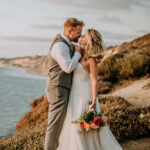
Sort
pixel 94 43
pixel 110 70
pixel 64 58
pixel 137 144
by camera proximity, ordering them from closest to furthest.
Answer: pixel 64 58 < pixel 94 43 < pixel 137 144 < pixel 110 70

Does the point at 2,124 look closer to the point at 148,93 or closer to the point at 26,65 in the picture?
the point at 148,93

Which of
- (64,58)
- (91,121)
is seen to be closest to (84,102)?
(91,121)

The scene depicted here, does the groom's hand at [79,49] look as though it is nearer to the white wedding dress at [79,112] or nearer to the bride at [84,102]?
the bride at [84,102]

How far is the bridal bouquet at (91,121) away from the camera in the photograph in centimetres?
364

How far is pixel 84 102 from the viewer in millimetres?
3838

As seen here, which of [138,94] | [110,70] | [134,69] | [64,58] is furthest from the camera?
[110,70]

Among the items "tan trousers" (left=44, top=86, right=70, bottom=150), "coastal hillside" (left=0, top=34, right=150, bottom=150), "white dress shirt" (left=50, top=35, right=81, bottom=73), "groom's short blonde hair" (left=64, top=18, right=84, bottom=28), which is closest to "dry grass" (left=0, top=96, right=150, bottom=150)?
"coastal hillside" (left=0, top=34, right=150, bottom=150)

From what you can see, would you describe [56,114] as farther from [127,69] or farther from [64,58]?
[127,69]

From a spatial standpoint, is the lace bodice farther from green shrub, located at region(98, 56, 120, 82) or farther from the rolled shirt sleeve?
green shrub, located at region(98, 56, 120, 82)

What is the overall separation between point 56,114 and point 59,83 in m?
0.46

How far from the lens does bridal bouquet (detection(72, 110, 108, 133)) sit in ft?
11.9

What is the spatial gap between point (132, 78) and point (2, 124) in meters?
6.15

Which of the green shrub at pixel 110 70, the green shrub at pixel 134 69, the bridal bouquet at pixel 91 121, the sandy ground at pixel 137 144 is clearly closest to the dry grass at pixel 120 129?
the sandy ground at pixel 137 144

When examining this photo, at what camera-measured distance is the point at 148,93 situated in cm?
855
